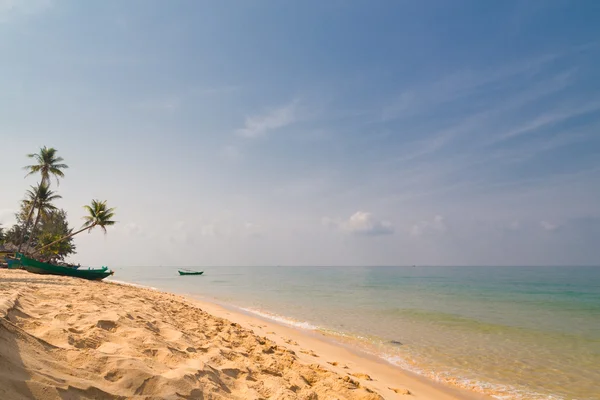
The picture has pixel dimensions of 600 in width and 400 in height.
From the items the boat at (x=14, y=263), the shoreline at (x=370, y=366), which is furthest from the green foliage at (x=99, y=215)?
the shoreline at (x=370, y=366)

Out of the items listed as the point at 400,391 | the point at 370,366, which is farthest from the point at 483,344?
the point at 400,391

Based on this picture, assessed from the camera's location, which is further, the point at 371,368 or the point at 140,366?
the point at 371,368

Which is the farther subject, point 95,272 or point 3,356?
point 95,272

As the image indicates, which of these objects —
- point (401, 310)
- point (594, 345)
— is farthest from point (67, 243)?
point (594, 345)

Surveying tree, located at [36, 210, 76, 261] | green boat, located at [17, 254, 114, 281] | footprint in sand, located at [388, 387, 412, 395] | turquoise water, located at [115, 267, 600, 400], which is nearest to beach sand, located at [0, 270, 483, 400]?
footprint in sand, located at [388, 387, 412, 395]

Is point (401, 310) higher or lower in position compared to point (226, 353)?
lower

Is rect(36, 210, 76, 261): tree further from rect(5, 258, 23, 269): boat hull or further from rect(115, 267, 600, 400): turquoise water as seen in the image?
rect(115, 267, 600, 400): turquoise water

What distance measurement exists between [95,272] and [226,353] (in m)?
25.7

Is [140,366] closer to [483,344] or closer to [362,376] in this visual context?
[362,376]

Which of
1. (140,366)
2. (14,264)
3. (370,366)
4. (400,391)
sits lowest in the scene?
(370,366)

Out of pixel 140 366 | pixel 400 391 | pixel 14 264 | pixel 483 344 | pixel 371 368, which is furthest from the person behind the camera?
pixel 14 264

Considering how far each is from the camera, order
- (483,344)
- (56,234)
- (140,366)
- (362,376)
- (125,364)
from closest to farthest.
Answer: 1. (125,364)
2. (140,366)
3. (362,376)
4. (483,344)
5. (56,234)

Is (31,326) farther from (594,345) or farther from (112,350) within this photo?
(594,345)

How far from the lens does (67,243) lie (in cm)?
5412
